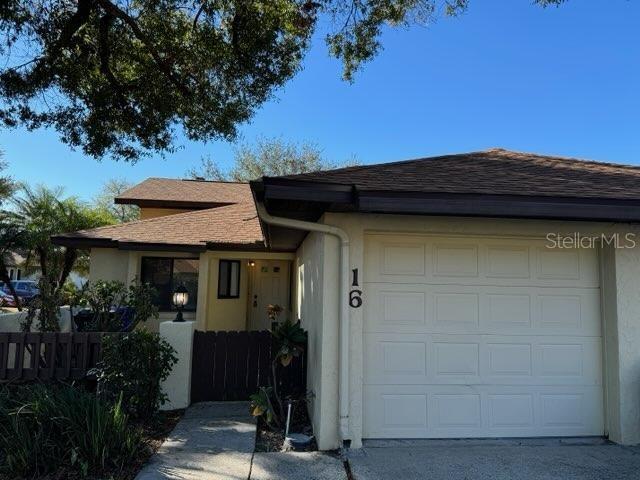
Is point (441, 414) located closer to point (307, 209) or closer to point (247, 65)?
point (307, 209)

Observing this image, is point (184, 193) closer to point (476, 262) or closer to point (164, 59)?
point (164, 59)

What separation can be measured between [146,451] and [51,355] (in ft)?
8.49

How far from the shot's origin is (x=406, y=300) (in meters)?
5.27

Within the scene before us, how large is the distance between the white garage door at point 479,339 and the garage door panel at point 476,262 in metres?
0.01

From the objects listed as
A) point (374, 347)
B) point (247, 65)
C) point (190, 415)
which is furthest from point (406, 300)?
point (247, 65)

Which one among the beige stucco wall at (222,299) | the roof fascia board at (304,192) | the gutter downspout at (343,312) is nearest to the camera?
the roof fascia board at (304,192)

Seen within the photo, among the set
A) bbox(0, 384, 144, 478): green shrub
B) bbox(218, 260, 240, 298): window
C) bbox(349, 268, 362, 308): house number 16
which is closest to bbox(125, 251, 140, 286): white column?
bbox(218, 260, 240, 298): window

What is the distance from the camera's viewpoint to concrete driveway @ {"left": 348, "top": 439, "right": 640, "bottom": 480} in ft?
13.7

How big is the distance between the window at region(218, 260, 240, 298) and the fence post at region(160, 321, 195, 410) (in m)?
5.92

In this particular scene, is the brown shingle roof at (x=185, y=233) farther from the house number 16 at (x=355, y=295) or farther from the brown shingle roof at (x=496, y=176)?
the house number 16 at (x=355, y=295)

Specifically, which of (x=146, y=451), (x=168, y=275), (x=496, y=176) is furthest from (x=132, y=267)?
(x=496, y=176)

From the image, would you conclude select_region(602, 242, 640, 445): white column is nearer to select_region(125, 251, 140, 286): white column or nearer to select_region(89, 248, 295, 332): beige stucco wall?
select_region(89, 248, 295, 332): beige stucco wall

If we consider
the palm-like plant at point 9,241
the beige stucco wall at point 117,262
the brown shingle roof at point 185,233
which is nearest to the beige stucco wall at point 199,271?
the beige stucco wall at point 117,262

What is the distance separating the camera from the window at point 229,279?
492 inches
